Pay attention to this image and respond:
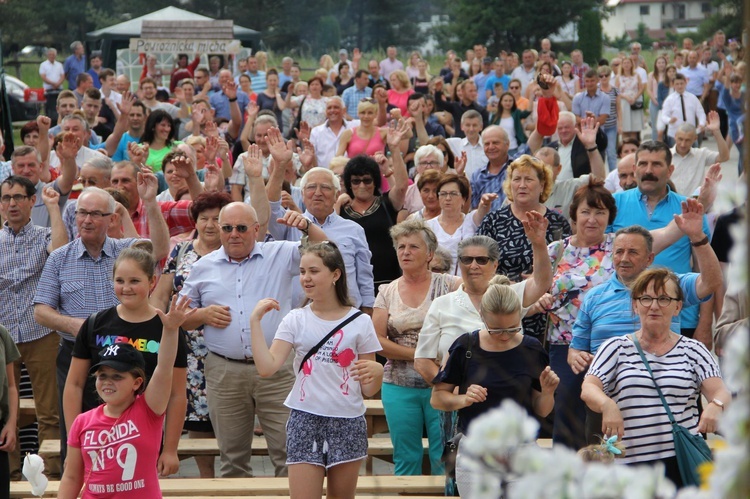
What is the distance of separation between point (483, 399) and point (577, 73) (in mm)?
20862

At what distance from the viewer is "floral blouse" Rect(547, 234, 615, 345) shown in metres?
6.82

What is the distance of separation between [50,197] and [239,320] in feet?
6.31

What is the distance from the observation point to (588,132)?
33.5 ft

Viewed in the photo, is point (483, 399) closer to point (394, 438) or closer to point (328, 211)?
point (394, 438)

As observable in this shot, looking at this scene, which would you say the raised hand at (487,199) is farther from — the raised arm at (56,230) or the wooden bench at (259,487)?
the raised arm at (56,230)

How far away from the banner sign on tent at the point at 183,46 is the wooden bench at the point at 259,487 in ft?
65.3

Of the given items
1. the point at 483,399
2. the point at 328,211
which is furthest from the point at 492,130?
the point at 483,399

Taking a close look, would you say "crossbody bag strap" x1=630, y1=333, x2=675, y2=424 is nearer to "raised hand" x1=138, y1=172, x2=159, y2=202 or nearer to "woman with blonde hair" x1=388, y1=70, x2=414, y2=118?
"raised hand" x1=138, y1=172, x2=159, y2=202

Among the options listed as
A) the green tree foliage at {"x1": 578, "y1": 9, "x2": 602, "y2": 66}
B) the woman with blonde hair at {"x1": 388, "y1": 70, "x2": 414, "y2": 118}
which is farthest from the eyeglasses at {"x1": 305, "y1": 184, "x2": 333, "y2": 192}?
the green tree foliage at {"x1": 578, "y1": 9, "x2": 602, "y2": 66}

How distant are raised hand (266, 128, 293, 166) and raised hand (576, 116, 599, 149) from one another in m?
3.14

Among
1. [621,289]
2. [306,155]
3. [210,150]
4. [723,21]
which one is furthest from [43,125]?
[723,21]

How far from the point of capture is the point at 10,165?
10.4m

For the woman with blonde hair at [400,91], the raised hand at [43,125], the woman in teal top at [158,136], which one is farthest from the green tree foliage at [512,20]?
the raised hand at [43,125]

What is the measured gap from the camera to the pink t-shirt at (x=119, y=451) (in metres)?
5.03
